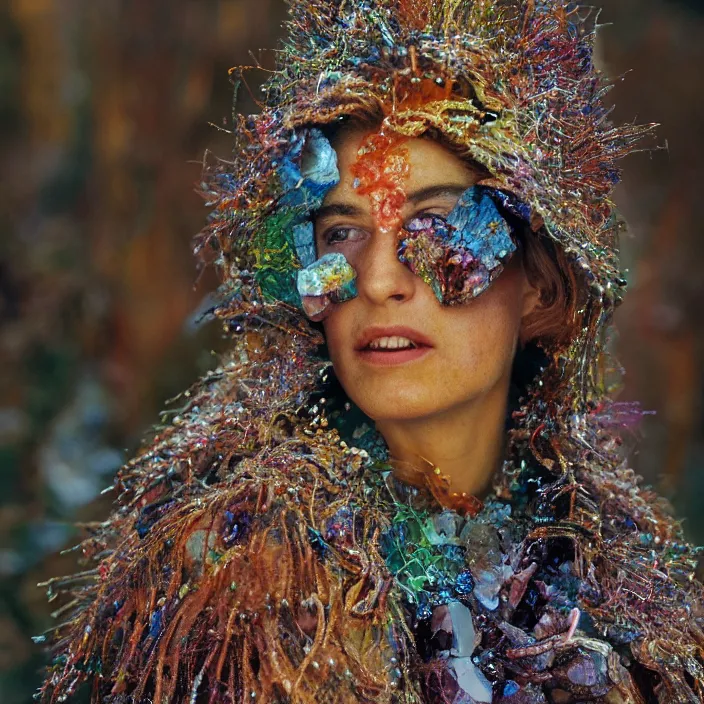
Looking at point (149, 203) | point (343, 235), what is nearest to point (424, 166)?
point (343, 235)

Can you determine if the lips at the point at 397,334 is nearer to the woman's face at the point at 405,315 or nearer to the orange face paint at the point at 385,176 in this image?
the woman's face at the point at 405,315

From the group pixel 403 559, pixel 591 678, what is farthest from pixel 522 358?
pixel 591 678

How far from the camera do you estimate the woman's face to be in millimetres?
1432

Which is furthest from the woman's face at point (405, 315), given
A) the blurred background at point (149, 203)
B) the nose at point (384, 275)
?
the blurred background at point (149, 203)

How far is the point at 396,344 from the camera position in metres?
1.44

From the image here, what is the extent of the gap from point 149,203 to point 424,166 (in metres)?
2.83

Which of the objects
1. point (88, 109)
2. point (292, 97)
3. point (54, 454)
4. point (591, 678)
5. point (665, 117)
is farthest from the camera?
point (88, 109)

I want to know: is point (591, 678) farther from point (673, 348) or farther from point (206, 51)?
point (206, 51)

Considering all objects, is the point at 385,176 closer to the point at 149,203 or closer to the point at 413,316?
the point at 413,316

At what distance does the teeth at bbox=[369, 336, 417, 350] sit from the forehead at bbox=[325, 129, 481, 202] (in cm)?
24

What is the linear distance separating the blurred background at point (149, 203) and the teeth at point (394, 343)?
88.2 inches

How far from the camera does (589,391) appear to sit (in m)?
1.65

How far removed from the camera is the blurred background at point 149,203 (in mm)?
3740

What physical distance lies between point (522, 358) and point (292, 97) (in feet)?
2.17
